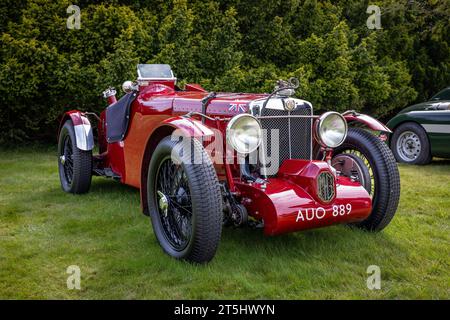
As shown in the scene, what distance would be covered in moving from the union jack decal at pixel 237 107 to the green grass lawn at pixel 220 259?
1.01 m

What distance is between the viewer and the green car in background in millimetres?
7133

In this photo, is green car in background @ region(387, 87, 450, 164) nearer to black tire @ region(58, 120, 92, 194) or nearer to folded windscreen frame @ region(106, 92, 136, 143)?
folded windscreen frame @ region(106, 92, 136, 143)

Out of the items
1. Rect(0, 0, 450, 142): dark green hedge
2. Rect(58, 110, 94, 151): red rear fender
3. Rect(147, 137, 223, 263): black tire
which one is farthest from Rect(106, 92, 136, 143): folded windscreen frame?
Rect(0, 0, 450, 142): dark green hedge

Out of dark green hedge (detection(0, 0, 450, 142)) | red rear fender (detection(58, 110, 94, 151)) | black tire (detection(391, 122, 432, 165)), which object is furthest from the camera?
dark green hedge (detection(0, 0, 450, 142))

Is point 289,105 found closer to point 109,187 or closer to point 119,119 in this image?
point 119,119

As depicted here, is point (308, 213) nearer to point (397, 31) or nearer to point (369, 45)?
point (369, 45)

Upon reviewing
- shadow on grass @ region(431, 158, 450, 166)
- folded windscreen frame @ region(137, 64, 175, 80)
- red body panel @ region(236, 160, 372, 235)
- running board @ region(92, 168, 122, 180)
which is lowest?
shadow on grass @ region(431, 158, 450, 166)

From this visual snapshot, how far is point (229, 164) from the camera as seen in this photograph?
11.7ft

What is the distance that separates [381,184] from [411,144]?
4322 millimetres

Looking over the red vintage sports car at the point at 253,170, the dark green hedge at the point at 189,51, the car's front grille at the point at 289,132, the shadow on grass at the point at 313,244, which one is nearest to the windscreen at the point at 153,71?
the red vintage sports car at the point at 253,170

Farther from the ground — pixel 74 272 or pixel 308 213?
pixel 308 213

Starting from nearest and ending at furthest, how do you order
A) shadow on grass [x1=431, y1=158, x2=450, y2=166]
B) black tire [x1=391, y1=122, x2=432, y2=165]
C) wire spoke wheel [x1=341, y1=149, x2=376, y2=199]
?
wire spoke wheel [x1=341, y1=149, x2=376, y2=199], black tire [x1=391, y1=122, x2=432, y2=165], shadow on grass [x1=431, y1=158, x2=450, y2=166]
